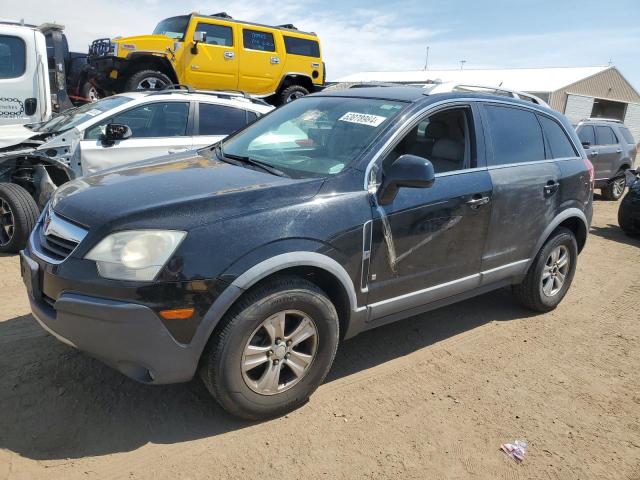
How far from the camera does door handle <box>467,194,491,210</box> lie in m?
3.56

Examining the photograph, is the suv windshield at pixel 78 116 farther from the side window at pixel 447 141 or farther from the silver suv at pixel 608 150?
the silver suv at pixel 608 150

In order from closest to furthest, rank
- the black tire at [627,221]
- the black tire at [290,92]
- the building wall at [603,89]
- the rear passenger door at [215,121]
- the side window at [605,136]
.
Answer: the rear passenger door at [215,121], the black tire at [627,221], the side window at [605,136], the black tire at [290,92], the building wall at [603,89]

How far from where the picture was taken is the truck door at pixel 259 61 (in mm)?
12320

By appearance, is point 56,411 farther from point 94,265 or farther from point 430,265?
point 430,265

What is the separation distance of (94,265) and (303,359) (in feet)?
3.89

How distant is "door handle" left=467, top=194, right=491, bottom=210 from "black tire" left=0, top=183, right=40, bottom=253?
13.4 ft

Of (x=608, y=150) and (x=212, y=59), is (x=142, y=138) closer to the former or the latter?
(x=212, y=59)

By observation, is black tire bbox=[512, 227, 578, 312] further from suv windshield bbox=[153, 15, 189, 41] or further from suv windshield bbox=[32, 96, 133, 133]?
suv windshield bbox=[153, 15, 189, 41]

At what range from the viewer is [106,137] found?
5.66 meters

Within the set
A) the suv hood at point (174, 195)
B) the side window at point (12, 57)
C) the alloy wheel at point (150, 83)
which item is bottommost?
the suv hood at point (174, 195)

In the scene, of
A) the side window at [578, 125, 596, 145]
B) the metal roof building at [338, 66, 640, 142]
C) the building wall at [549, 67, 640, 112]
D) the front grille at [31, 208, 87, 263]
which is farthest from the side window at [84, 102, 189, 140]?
the building wall at [549, 67, 640, 112]

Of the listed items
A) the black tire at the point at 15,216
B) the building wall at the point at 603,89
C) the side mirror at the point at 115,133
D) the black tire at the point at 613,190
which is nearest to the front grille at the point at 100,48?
the side mirror at the point at 115,133

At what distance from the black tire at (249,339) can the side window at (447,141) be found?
1.34m

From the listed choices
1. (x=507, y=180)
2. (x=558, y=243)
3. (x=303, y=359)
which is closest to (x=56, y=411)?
(x=303, y=359)
